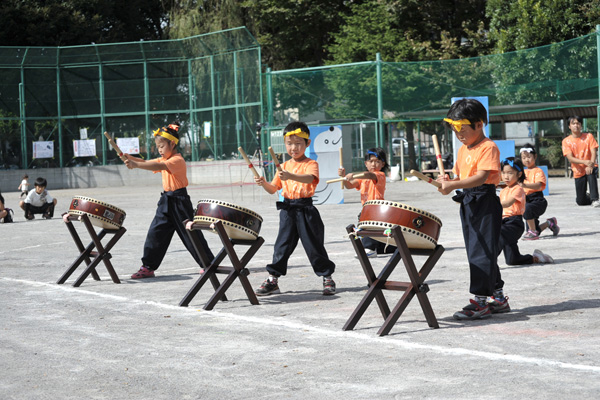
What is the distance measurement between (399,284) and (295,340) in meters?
0.87

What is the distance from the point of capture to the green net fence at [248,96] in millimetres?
27000

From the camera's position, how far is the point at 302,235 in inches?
314

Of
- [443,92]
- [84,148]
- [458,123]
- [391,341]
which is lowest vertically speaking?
[391,341]

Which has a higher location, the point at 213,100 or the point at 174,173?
the point at 213,100

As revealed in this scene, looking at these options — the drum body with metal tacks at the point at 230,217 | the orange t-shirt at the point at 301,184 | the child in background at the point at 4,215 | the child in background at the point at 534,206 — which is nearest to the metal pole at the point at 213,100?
the child in background at the point at 4,215

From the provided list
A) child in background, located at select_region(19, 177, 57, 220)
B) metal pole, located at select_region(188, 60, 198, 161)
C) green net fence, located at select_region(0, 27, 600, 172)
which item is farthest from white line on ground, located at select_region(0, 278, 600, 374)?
metal pole, located at select_region(188, 60, 198, 161)

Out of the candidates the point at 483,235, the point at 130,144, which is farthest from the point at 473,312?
the point at 130,144

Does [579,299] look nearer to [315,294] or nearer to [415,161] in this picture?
[315,294]

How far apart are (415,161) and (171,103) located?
10.7 m

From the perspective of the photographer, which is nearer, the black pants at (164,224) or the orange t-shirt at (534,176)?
the black pants at (164,224)

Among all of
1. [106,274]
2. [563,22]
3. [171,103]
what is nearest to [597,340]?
[106,274]

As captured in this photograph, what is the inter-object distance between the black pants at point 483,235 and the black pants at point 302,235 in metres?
1.73

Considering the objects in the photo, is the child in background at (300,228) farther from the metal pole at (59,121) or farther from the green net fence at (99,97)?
the metal pole at (59,121)

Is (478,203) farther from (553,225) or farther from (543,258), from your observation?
(553,225)
